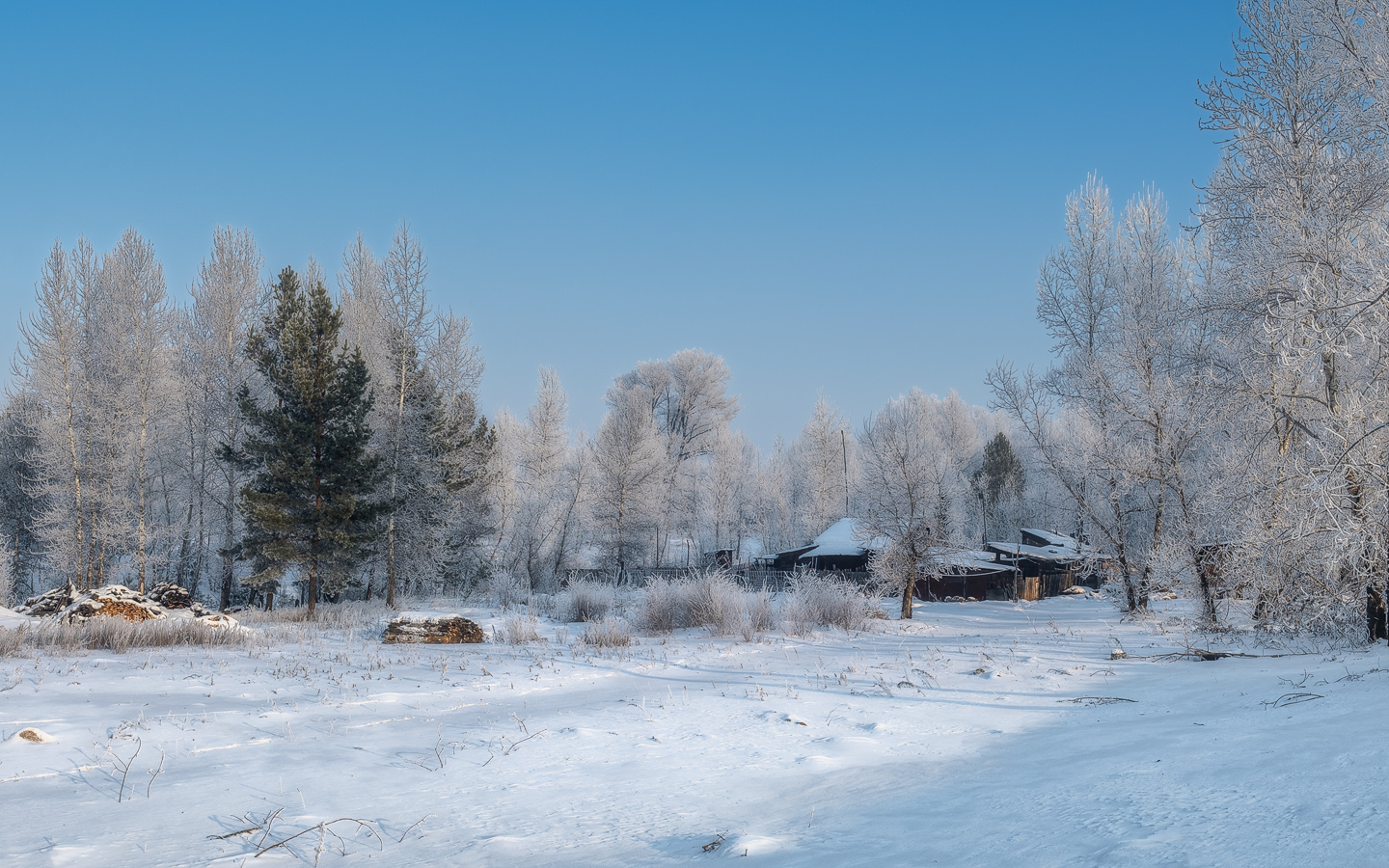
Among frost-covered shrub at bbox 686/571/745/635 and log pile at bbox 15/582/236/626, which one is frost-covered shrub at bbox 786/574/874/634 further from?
log pile at bbox 15/582/236/626

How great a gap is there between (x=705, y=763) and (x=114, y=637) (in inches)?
404

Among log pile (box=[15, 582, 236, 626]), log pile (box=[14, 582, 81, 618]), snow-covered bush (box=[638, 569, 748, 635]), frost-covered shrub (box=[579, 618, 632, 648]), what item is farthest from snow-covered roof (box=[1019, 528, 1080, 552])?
log pile (box=[14, 582, 81, 618])

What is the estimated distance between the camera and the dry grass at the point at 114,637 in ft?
33.9

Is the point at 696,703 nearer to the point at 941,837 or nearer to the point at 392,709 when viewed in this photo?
the point at 392,709

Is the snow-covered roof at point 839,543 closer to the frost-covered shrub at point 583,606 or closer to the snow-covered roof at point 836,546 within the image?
the snow-covered roof at point 836,546

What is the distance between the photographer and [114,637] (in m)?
11.1

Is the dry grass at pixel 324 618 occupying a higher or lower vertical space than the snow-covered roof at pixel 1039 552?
lower

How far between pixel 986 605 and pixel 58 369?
32883 millimetres

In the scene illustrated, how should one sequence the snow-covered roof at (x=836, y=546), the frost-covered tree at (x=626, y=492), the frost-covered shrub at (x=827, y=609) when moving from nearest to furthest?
the frost-covered shrub at (x=827, y=609), the snow-covered roof at (x=836, y=546), the frost-covered tree at (x=626, y=492)

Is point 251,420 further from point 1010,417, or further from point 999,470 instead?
point 999,470

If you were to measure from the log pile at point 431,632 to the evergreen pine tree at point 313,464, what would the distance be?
261 inches

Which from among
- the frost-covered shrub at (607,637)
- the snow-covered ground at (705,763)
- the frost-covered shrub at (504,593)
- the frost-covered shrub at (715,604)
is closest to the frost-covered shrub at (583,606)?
the frost-covered shrub at (715,604)

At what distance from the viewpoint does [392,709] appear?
733cm

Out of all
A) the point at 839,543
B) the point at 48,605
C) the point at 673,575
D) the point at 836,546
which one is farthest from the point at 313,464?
the point at 839,543
